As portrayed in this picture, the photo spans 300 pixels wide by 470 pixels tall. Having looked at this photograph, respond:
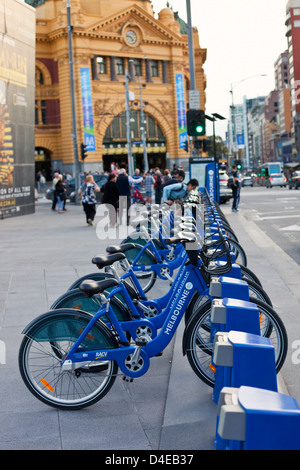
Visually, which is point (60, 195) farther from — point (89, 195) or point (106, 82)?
point (106, 82)

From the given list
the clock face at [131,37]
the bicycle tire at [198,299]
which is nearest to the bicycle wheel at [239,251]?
the bicycle tire at [198,299]

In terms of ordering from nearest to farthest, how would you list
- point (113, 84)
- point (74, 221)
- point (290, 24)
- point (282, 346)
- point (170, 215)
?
point (282, 346)
point (170, 215)
point (74, 221)
point (113, 84)
point (290, 24)

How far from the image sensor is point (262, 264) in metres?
10.9

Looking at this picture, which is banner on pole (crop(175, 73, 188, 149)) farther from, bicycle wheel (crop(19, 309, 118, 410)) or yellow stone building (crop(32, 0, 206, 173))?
bicycle wheel (crop(19, 309, 118, 410))

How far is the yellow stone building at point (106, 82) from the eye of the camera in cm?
6975

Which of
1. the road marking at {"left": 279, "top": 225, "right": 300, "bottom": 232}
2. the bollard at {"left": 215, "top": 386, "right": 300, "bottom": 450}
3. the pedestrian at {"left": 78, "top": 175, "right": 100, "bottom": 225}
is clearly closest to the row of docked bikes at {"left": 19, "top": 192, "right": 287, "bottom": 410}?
the bollard at {"left": 215, "top": 386, "right": 300, "bottom": 450}

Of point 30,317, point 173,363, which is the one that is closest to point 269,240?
point 30,317

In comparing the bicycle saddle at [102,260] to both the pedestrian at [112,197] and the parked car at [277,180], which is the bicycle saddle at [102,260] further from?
the parked car at [277,180]

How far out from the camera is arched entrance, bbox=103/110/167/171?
7388 centimetres

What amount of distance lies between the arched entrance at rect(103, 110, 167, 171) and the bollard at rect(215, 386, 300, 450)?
69293 millimetres

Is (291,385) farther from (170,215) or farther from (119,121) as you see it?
(119,121)

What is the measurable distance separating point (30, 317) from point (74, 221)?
15.2 meters

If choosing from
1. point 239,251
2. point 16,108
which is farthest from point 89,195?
point 239,251

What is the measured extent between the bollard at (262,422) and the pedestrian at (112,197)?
17.2 metres
